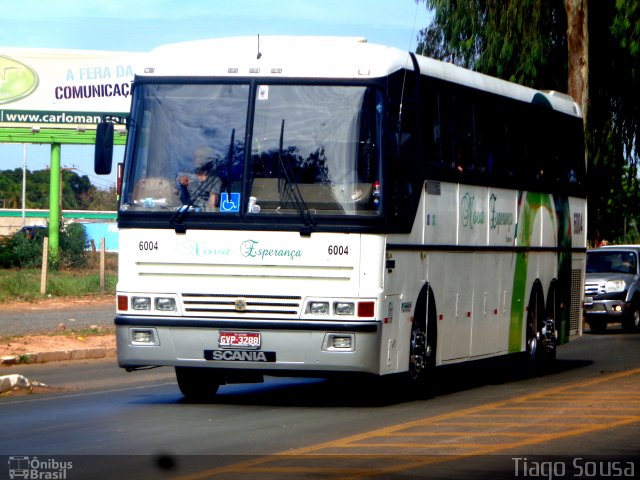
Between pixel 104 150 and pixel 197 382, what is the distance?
8.67 feet

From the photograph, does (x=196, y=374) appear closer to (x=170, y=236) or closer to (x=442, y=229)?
(x=170, y=236)

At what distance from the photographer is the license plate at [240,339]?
500 inches

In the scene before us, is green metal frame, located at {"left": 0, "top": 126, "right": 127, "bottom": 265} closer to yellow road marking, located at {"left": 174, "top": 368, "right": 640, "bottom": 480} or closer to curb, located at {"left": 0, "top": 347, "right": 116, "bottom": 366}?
curb, located at {"left": 0, "top": 347, "right": 116, "bottom": 366}

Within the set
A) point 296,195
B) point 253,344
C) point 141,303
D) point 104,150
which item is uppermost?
point 104,150

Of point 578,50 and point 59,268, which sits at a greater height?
point 578,50

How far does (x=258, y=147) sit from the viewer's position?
12.9 meters

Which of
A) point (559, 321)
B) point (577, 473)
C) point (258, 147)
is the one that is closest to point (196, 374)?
point (258, 147)

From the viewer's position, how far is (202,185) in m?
13.0

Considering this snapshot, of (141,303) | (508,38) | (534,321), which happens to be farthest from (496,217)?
(508,38)

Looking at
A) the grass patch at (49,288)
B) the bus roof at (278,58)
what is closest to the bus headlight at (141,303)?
the bus roof at (278,58)

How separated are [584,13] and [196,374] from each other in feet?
64.1

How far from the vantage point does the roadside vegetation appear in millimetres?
33719

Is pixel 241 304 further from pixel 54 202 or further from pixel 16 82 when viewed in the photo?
pixel 16 82

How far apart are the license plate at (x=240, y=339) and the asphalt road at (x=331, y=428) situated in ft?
2.19
